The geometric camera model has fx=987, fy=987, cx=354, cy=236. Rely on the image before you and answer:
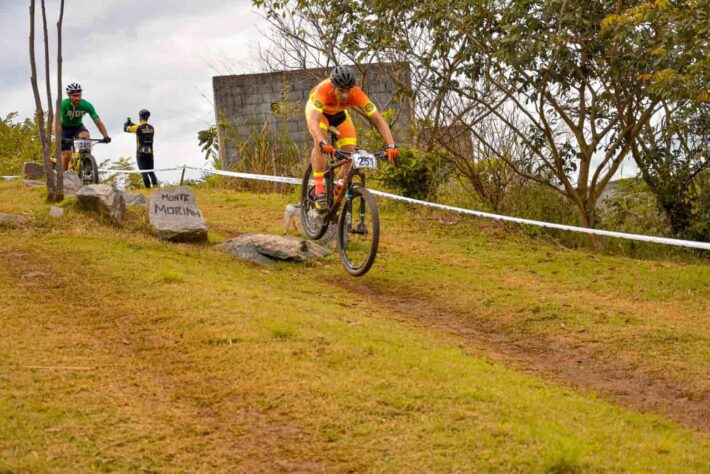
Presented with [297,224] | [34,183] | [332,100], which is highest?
[332,100]

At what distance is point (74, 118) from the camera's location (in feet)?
57.6

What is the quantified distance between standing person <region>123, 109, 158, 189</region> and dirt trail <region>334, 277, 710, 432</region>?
38.1 ft

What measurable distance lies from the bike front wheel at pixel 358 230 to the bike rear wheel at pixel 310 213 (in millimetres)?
453

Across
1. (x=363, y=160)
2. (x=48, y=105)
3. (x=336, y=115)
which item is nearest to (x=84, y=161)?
(x=48, y=105)

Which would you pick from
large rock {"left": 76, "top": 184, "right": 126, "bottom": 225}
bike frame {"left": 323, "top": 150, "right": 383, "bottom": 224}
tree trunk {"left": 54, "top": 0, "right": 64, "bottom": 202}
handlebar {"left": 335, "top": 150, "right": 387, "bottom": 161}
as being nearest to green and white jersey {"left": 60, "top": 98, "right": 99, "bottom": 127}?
tree trunk {"left": 54, "top": 0, "right": 64, "bottom": 202}

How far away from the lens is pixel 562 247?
14.9 metres

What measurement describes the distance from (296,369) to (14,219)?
316 inches

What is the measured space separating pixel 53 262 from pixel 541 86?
729 cm

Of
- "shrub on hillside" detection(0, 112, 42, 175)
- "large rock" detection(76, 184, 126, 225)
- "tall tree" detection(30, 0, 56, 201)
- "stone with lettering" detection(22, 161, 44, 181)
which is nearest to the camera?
"large rock" detection(76, 184, 126, 225)

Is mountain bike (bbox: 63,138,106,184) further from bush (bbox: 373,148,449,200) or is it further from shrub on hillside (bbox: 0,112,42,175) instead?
shrub on hillside (bbox: 0,112,42,175)

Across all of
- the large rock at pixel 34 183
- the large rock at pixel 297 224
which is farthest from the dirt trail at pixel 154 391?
the large rock at pixel 34 183

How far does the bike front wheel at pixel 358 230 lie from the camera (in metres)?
10.6

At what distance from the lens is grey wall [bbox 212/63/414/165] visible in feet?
72.5

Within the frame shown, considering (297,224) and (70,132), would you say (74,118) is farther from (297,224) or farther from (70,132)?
(297,224)
